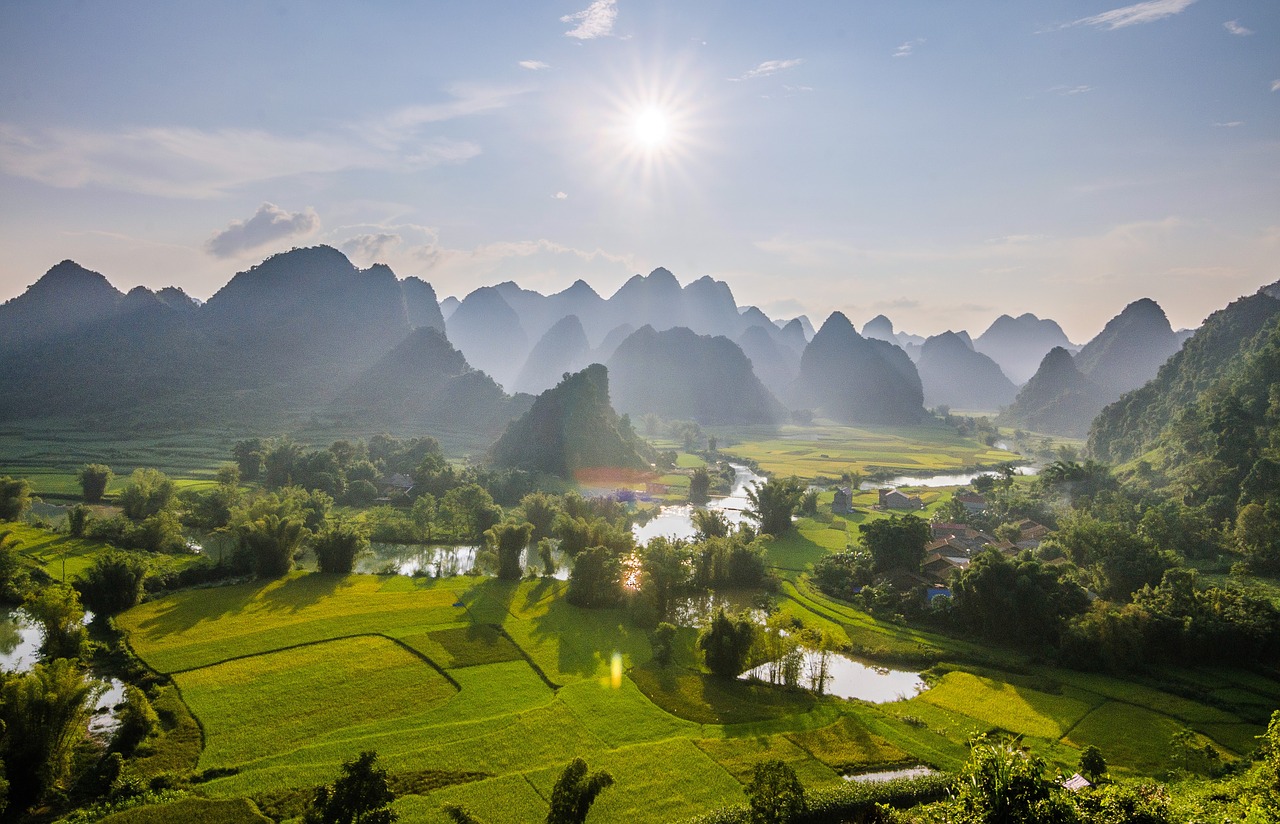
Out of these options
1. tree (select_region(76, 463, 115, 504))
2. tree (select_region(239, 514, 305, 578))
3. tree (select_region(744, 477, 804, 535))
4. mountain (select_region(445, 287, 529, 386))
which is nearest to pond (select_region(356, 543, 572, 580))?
tree (select_region(239, 514, 305, 578))

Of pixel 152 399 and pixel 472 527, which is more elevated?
pixel 152 399

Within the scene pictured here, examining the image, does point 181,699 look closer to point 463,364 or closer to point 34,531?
point 34,531

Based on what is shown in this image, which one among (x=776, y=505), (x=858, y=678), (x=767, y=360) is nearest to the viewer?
(x=858, y=678)

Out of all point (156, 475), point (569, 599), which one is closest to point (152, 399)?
point (156, 475)

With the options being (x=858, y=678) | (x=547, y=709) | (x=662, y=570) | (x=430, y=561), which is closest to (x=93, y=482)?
(x=430, y=561)

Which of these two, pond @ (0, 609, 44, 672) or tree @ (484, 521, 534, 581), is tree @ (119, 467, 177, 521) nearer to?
pond @ (0, 609, 44, 672)

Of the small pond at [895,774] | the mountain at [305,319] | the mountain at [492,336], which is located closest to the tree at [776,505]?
the small pond at [895,774]

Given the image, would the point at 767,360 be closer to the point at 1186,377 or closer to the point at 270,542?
the point at 1186,377
